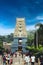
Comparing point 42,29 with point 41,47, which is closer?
point 41,47

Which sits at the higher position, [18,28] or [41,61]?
[18,28]

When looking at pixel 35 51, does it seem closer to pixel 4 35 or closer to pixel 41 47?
pixel 41 47

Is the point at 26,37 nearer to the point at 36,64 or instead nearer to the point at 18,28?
the point at 18,28

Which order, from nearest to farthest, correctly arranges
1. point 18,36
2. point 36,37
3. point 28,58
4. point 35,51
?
point 28,58
point 35,51
point 36,37
point 18,36

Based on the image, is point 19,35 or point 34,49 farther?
point 19,35

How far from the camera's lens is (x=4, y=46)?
31.5 feet

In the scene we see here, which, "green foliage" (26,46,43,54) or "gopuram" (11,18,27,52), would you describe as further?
"gopuram" (11,18,27,52)

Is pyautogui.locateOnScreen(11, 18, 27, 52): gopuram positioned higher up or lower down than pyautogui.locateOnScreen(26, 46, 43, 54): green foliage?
higher up

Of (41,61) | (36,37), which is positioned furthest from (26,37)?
(41,61)

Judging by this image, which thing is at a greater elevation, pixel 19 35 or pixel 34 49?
pixel 19 35

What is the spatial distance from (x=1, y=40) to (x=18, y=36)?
1.79 metres

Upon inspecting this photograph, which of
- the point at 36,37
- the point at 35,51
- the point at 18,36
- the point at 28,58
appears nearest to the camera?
the point at 28,58

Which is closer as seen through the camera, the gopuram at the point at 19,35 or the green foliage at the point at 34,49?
the green foliage at the point at 34,49

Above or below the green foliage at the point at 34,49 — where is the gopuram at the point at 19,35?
above
